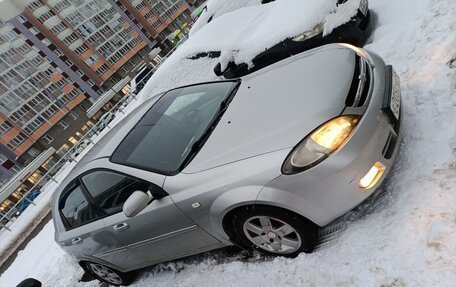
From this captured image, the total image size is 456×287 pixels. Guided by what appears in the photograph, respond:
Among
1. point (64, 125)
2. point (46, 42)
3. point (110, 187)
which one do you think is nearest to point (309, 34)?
point (110, 187)

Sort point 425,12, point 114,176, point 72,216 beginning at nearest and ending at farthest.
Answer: point 114,176 → point 72,216 → point 425,12

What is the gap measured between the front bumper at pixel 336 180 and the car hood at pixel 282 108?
0.24 m

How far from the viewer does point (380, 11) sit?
17.6ft

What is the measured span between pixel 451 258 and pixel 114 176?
9.11 feet

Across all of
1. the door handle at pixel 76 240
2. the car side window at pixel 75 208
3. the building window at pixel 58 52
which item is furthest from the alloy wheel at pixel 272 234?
the building window at pixel 58 52

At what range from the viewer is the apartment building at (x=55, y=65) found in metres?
43.5

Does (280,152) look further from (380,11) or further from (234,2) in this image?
(234,2)

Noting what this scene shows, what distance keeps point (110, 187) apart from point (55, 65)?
51.7m

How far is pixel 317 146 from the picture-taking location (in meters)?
2.35

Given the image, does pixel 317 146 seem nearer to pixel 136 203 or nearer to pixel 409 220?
pixel 409 220

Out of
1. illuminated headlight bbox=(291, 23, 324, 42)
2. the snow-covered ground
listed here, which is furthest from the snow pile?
the snow-covered ground

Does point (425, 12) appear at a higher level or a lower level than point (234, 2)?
lower

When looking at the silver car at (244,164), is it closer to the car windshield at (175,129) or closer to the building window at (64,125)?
the car windshield at (175,129)

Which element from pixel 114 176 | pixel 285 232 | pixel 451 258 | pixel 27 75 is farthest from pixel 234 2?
pixel 27 75
